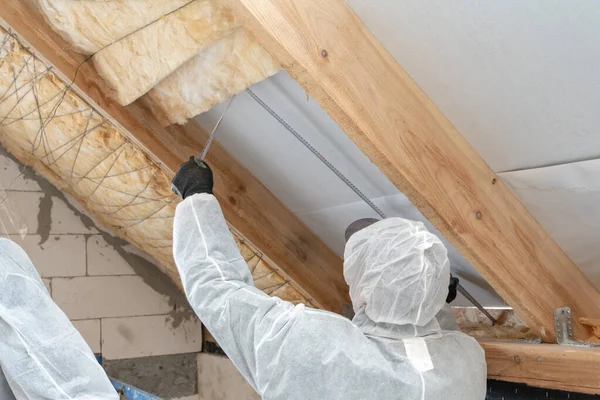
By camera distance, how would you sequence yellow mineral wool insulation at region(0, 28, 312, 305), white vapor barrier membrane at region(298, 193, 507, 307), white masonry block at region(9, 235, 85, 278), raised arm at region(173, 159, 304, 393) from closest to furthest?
raised arm at region(173, 159, 304, 393) → white vapor barrier membrane at region(298, 193, 507, 307) → yellow mineral wool insulation at region(0, 28, 312, 305) → white masonry block at region(9, 235, 85, 278)

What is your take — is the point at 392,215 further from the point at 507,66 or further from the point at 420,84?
the point at 507,66

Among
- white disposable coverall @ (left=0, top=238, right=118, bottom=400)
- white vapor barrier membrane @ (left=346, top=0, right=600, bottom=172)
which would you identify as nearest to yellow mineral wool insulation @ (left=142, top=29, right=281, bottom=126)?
white vapor barrier membrane @ (left=346, top=0, right=600, bottom=172)

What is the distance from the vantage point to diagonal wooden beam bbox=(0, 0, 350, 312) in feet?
7.37

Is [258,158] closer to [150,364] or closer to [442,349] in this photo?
[442,349]

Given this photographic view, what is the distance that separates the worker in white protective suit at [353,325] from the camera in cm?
159

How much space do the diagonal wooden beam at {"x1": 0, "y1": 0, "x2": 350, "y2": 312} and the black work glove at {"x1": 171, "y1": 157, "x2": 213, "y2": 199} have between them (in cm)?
47

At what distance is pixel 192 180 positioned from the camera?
1.90 m

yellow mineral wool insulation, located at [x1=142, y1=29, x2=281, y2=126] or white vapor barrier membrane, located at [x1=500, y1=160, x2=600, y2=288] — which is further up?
yellow mineral wool insulation, located at [x1=142, y1=29, x2=281, y2=126]

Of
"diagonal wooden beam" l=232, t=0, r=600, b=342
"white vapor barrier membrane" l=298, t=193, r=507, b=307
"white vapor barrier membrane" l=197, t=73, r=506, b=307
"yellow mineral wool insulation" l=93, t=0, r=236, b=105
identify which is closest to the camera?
"diagonal wooden beam" l=232, t=0, r=600, b=342

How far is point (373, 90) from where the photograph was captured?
1.62 meters

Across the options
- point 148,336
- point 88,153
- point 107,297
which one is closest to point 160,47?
point 88,153

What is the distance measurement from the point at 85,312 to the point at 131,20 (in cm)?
199

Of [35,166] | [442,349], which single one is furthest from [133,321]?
[442,349]

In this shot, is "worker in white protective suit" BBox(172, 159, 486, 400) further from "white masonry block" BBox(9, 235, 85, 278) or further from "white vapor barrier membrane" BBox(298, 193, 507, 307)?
"white masonry block" BBox(9, 235, 85, 278)
